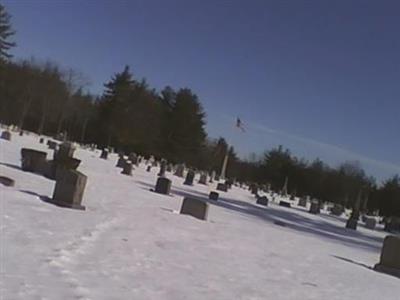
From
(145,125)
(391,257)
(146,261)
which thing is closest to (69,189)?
(146,261)

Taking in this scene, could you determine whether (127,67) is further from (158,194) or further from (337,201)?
(158,194)

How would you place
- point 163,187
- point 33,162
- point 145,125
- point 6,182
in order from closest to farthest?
point 6,182, point 33,162, point 163,187, point 145,125

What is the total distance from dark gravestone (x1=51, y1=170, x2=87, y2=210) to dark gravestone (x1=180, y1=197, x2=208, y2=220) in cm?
441

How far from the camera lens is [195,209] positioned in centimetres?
1703

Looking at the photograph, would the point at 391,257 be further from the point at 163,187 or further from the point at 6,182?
the point at 163,187

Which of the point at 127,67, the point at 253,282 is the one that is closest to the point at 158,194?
the point at 253,282

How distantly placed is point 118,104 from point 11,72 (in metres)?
14.8

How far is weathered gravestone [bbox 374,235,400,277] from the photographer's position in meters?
13.6

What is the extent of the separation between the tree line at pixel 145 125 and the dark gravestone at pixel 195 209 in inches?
2404

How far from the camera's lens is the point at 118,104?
84.9 meters

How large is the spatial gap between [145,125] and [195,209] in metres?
67.1

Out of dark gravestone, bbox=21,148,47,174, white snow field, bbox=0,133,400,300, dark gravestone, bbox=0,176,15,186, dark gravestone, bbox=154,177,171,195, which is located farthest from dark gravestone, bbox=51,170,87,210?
dark gravestone, bbox=154,177,171,195

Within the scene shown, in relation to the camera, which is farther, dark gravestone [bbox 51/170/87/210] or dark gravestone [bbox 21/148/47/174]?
dark gravestone [bbox 21/148/47/174]

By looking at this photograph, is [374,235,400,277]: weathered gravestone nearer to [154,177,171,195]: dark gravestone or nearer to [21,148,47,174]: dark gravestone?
[21,148,47,174]: dark gravestone
